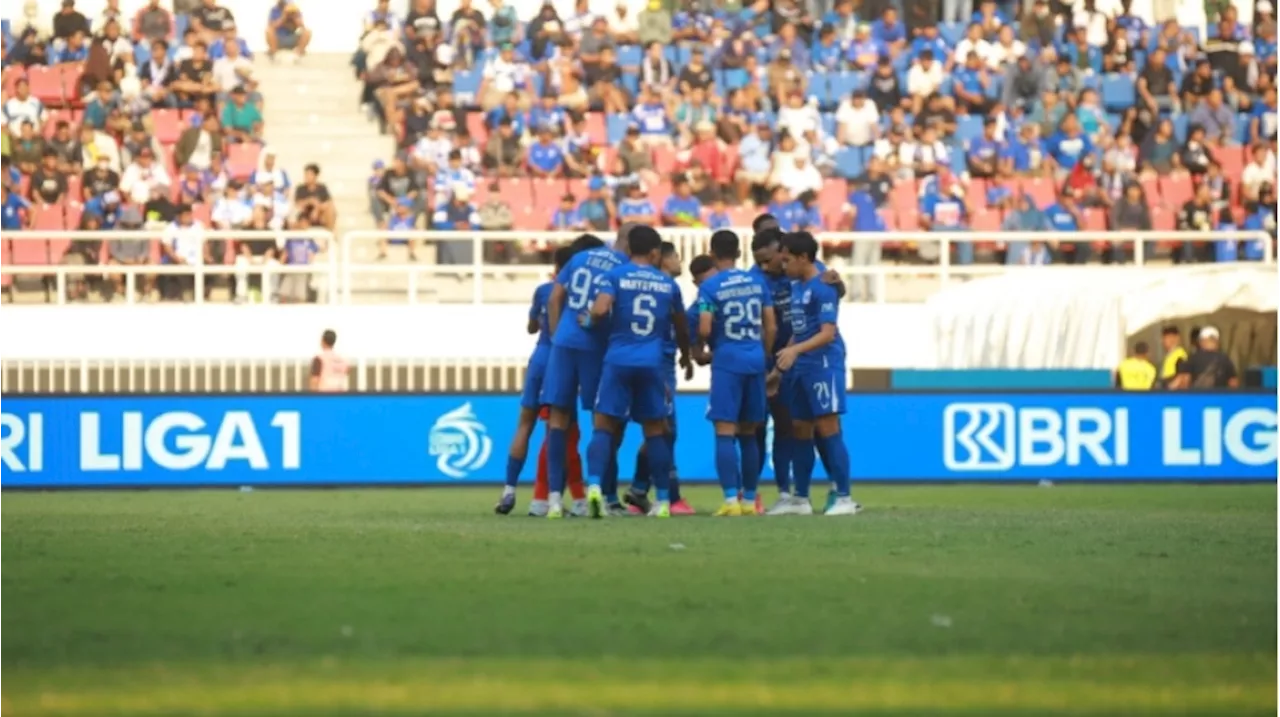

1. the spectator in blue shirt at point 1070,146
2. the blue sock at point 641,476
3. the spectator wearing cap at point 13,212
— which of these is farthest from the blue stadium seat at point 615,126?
the blue sock at point 641,476

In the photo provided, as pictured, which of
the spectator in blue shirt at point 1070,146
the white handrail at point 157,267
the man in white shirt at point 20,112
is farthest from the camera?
the spectator in blue shirt at point 1070,146

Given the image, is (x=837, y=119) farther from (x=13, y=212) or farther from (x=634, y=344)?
(x=634, y=344)

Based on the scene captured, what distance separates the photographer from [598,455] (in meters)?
16.0

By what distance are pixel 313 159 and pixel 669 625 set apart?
2310cm

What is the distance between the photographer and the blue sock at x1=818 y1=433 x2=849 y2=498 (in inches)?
647

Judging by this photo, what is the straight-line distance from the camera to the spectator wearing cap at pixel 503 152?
30.6m

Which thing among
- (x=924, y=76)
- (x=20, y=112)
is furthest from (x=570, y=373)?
(x=924, y=76)

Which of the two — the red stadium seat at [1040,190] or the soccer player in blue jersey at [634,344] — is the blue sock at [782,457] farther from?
the red stadium seat at [1040,190]

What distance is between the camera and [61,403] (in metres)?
23.0

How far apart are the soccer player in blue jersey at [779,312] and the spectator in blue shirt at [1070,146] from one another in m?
15.6

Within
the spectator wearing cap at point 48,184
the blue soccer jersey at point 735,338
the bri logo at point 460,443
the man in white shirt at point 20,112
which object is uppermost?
the man in white shirt at point 20,112

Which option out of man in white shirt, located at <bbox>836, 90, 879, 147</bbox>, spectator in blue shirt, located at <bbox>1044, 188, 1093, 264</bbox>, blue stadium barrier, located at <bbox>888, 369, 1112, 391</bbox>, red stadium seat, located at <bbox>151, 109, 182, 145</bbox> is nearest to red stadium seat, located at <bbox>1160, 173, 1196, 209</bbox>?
spectator in blue shirt, located at <bbox>1044, 188, 1093, 264</bbox>

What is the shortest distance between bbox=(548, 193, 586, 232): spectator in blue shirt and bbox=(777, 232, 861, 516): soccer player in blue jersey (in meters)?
12.8

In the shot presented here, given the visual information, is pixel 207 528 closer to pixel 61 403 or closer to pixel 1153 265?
pixel 61 403
